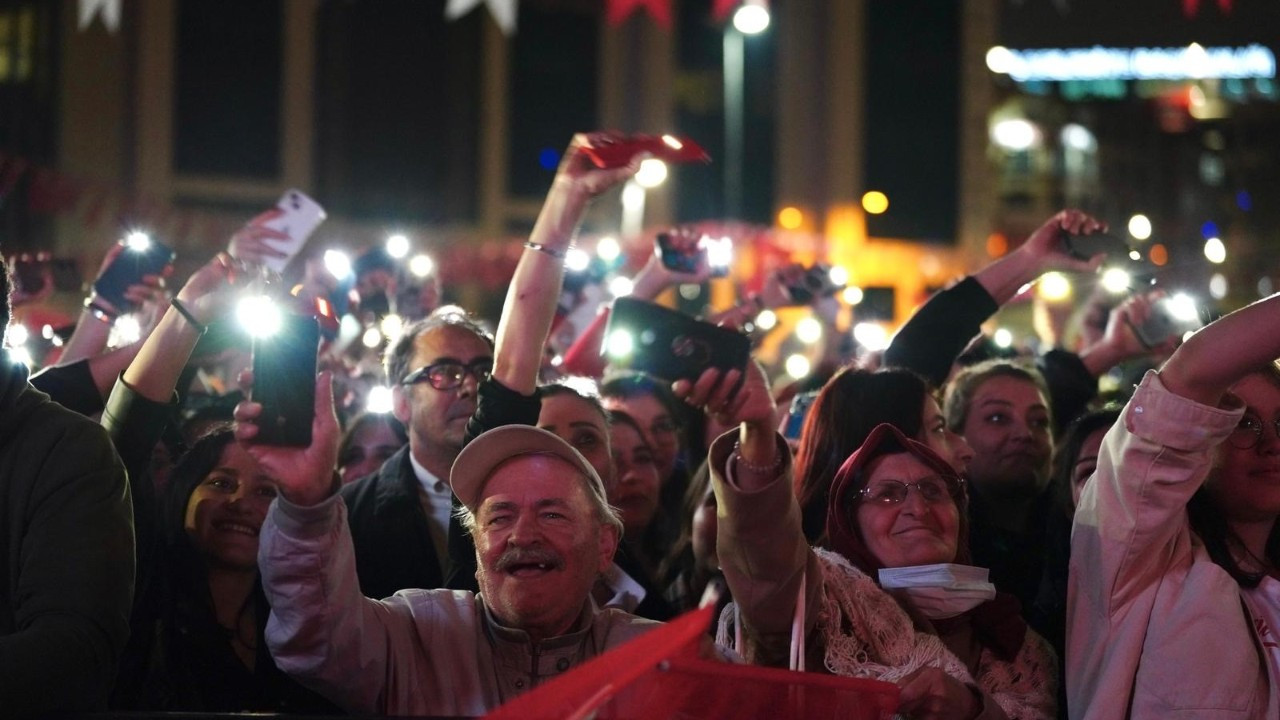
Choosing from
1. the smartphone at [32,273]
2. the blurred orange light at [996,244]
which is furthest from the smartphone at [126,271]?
the blurred orange light at [996,244]

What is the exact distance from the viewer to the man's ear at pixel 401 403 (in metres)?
4.35

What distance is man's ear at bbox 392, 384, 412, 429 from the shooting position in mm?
4352

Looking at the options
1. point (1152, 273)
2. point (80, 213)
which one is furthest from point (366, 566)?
point (80, 213)

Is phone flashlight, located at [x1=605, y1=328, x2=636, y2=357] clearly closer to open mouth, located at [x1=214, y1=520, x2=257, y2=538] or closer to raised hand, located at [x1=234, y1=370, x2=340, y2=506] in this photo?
raised hand, located at [x1=234, y1=370, x2=340, y2=506]

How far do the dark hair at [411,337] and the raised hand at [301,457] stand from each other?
1555mm

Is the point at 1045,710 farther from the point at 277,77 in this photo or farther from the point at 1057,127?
the point at 1057,127

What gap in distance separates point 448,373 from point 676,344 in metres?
1.81

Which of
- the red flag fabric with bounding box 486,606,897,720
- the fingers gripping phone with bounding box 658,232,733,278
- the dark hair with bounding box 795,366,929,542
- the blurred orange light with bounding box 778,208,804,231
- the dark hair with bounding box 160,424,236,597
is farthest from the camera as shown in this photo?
the blurred orange light with bounding box 778,208,804,231

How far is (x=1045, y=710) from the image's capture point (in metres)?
3.21

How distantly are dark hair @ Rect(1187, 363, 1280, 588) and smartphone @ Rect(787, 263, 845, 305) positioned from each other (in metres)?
2.58

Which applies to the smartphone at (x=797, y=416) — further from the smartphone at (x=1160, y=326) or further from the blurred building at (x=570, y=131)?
the blurred building at (x=570, y=131)

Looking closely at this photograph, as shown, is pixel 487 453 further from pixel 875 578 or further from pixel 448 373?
pixel 448 373

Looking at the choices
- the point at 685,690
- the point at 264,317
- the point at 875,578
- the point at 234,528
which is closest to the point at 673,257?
the point at 234,528

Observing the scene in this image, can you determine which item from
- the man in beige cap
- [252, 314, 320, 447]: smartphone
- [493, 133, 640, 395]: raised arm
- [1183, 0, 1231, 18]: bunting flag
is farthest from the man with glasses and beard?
[1183, 0, 1231, 18]: bunting flag
